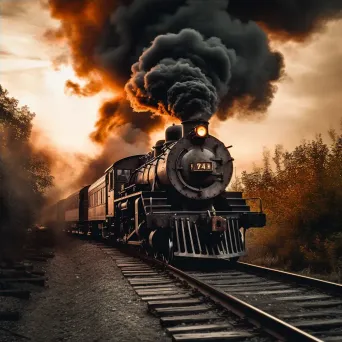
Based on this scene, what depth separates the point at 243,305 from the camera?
14.6ft

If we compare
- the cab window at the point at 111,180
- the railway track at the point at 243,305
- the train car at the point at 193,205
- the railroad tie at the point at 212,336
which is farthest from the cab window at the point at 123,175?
the railroad tie at the point at 212,336

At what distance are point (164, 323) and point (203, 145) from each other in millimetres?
5524

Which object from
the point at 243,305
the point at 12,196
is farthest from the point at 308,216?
the point at 12,196

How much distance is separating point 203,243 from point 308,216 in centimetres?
271

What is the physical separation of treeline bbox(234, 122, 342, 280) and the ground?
440 centimetres

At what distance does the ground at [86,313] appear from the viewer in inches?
162

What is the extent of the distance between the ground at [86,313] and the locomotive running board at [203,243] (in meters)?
1.41

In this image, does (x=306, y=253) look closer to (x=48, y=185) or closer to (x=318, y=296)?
(x=318, y=296)

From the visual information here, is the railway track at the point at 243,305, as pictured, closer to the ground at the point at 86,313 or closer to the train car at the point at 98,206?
the ground at the point at 86,313

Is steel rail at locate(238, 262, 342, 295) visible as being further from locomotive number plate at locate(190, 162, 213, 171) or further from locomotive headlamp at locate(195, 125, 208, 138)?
locomotive headlamp at locate(195, 125, 208, 138)

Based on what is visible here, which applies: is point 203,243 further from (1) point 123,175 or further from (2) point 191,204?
(1) point 123,175

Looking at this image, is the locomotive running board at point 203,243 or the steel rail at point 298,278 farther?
the locomotive running board at point 203,243

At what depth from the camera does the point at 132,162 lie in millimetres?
13555

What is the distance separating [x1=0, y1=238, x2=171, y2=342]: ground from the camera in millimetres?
4125
